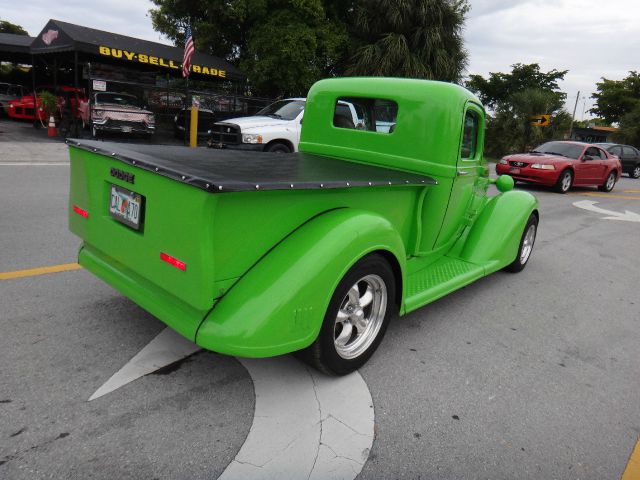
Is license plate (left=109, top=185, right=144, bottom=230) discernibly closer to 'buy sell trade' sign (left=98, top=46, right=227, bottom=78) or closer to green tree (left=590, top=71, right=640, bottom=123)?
'buy sell trade' sign (left=98, top=46, right=227, bottom=78)

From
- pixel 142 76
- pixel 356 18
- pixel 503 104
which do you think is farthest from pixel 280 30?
pixel 503 104

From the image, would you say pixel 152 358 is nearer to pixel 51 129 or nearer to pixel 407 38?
pixel 51 129

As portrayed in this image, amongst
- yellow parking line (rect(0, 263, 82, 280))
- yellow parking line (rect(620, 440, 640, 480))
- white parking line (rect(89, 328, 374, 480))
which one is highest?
yellow parking line (rect(0, 263, 82, 280))

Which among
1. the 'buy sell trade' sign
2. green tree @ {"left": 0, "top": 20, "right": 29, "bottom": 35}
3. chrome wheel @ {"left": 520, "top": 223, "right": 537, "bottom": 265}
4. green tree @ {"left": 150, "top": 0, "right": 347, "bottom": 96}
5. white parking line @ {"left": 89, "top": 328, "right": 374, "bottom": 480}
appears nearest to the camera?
white parking line @ {"left": 89, "top": 328, "right": 374, "bottom": 480}

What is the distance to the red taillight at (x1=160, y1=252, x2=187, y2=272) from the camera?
2.23m

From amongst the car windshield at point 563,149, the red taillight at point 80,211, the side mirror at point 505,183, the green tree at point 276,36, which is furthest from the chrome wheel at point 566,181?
→ the red taillight at point 80,211

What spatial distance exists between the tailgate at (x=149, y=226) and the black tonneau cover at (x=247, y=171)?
51 mm

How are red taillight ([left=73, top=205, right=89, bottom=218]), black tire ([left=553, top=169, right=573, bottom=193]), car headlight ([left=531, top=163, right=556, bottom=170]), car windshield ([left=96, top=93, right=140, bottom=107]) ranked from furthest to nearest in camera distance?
car windshield ([left=96, top=93, right=140, bottom=107])
black tire ([left=553, top=169, right=573, bottom=193])
car headlight ([left=531, top=163, right=556, bottom=170])
red taillight ([left=73, top=205, right=89, bottom=218])

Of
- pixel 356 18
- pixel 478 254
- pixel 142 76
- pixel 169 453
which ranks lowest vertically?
pixel 169 453

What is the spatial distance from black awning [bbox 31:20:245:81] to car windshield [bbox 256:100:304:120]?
25.3ft

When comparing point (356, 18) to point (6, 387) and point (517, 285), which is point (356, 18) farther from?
point (6, 387)

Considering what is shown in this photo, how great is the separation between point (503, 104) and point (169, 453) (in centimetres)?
2580

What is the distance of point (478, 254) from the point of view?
4.23 m

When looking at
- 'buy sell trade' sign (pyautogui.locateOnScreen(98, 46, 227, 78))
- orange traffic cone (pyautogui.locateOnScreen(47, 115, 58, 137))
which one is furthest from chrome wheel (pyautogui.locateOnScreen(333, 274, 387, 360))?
'buy sell trade' sign (pyautogui.locateOnScreen(98, 46, 227, 78))
